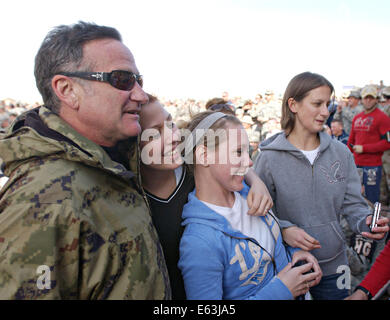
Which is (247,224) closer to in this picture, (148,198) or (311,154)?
(148,198)

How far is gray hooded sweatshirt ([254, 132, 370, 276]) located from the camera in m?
2.35

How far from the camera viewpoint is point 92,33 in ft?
4.67

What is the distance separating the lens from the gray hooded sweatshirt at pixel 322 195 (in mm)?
2348

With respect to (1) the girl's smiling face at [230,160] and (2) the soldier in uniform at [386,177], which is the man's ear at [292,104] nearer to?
(1) the girl's smiling face at [230,160]

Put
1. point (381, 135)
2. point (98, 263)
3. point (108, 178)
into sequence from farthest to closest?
point (381, 135)
point (108, 178)
point (98, 263)

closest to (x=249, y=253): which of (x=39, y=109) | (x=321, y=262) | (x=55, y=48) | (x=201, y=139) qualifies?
(x=201, y=139)

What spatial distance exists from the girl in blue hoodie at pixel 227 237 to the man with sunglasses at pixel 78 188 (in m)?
0.23

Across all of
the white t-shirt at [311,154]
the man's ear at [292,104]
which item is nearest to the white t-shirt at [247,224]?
the white t-shirt at [311,154]

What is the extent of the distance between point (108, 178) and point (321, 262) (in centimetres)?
196

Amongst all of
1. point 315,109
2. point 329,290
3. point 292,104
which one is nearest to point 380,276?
point 329,290

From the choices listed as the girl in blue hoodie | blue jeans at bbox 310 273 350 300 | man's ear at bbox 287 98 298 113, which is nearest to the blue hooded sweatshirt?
the girl in blue hoodie

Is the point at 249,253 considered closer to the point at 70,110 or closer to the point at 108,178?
the point at 108,178

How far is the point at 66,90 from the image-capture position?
141cm

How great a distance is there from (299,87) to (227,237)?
1.57 meters
